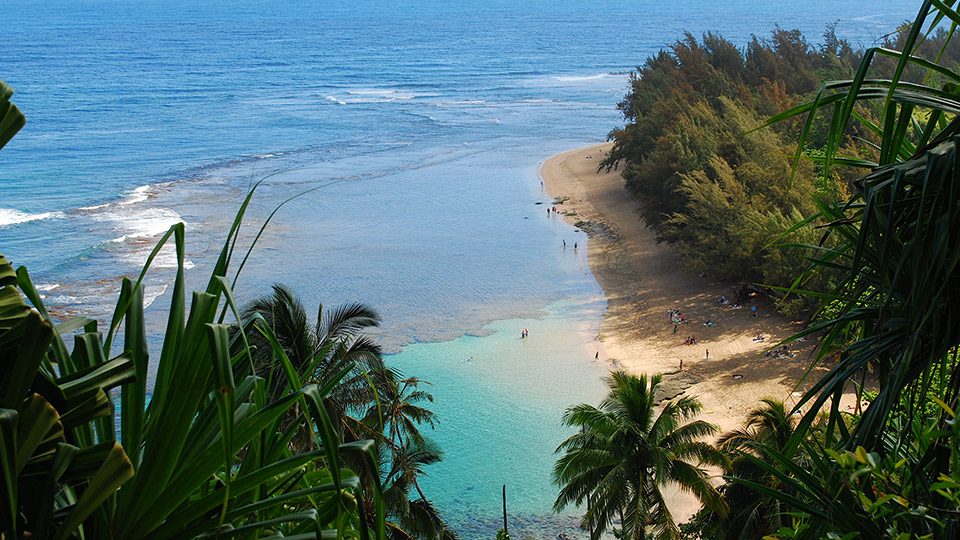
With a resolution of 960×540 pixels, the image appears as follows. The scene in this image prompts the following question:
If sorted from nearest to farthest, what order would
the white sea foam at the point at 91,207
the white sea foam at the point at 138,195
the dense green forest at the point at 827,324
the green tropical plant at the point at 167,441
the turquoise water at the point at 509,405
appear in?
the green tropical plant at the point at 167,441
the dense green forest at the point at 827,324
the turquoise water at the point at 509,405
the white sea foam at the point at 91,207
the white sea foam at the point at 138,195

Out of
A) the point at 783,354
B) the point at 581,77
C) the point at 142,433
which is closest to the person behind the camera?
the point at 142,433

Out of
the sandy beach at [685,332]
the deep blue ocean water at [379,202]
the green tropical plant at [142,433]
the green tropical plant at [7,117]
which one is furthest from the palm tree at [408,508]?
the green tropical plant at [7,117]

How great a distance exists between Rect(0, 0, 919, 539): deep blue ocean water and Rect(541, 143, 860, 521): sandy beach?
1.34 meters

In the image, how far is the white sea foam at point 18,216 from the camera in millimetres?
44906

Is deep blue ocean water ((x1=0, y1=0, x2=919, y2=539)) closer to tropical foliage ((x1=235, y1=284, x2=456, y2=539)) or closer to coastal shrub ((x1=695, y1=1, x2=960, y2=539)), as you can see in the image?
tropical foliage ((x1=235, y1=284, x2=456, y2=539))

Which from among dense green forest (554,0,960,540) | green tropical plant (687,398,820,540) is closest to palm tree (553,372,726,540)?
dense green forest (554,0,960,540)

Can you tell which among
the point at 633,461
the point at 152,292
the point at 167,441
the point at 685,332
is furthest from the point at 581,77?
the point at 167,441

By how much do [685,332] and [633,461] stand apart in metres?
15.6

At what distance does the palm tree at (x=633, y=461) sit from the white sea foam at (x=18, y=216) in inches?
1580

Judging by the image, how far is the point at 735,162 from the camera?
130 feet

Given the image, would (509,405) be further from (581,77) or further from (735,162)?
(581,77)

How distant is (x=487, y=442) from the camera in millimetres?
24078

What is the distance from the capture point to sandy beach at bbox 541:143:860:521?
25094mm

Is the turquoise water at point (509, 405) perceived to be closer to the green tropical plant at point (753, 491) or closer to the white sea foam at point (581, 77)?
the green tropical plant at point (753, 491)
